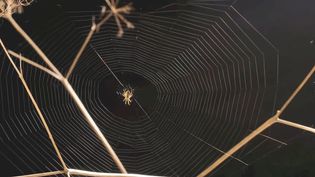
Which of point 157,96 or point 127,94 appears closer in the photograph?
point 127,94

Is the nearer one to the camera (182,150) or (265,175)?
(265,175)

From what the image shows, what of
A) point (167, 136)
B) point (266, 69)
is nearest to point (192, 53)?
point (266, 69)

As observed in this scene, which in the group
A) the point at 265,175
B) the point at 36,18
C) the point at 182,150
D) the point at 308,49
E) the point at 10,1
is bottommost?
the point at 10,1

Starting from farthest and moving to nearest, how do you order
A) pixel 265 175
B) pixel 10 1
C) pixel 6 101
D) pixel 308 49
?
pixel 6 101
pixel 265 175
pixel 308 49
pixel 10 1

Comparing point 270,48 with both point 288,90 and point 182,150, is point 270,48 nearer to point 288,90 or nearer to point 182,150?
point 288,90

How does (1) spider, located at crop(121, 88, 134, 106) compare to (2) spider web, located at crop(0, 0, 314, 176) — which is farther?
(1) spider, located at crop(121, 88, 134, 106)

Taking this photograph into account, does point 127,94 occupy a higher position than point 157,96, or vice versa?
point 157,96

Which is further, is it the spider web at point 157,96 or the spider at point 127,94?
the spider at point 127,94

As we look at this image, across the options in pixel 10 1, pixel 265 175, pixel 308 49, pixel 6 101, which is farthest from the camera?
pixel 6 101
